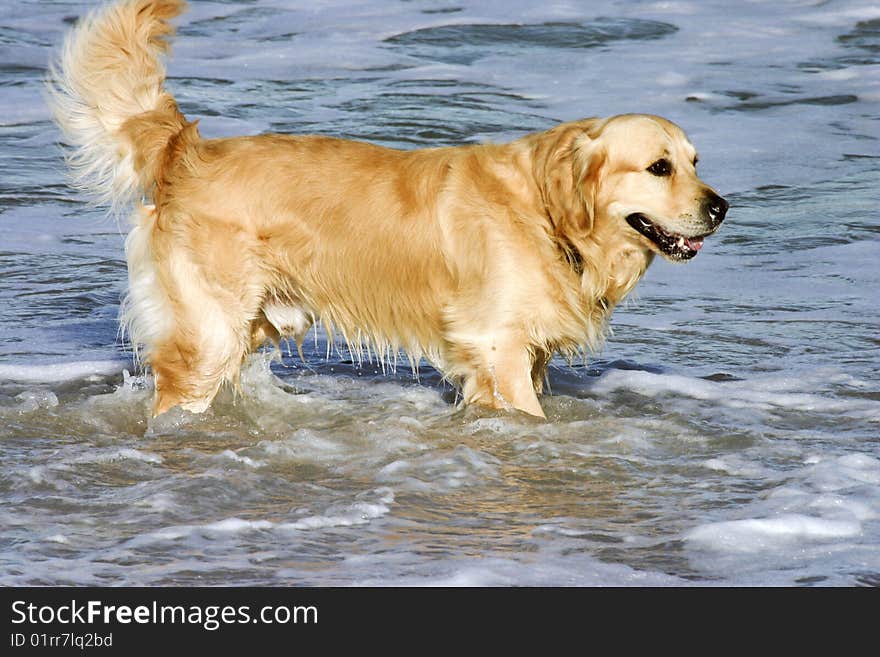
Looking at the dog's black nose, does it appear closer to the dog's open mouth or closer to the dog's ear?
the dog's open mouth

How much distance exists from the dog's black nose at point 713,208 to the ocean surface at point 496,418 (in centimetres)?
93

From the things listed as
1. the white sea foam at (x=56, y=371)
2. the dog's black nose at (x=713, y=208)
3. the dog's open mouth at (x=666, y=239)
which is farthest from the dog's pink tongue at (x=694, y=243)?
the white sea foam at (x=56, y=371)

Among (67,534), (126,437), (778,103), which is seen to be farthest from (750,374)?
(778,103)

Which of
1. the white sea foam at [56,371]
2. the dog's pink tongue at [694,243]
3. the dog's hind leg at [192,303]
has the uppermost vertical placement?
the dog's pink tongue at [694,243]

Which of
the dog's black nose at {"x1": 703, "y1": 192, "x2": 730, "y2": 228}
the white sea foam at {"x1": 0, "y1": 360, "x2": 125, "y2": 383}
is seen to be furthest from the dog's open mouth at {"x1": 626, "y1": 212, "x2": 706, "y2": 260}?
the white sea foam at {"x1": 0, "y1": 360, "x2": 125, "y2": 383}

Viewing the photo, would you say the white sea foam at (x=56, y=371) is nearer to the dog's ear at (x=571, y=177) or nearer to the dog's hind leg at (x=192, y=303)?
the dog's hind leg at (x=192, y=303)

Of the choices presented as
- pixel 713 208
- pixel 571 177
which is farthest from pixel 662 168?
pixel 571 177

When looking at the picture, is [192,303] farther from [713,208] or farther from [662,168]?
[713,208]

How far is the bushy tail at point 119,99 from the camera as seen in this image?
5.57 metres

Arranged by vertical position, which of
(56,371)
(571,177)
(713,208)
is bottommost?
(56,371)

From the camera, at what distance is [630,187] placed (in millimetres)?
5281

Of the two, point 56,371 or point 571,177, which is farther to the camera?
point 56,371

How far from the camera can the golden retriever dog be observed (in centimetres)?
532

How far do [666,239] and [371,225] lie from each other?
4.23ft
